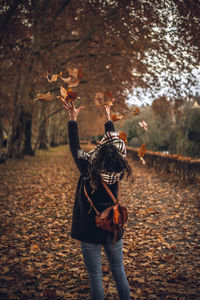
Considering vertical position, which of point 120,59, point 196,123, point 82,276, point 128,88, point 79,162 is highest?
point 120,59

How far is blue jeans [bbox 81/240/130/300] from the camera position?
2.16 m

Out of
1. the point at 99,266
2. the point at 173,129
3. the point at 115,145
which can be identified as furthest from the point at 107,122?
the point at 173,129

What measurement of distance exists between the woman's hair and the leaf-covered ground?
1.96 meters

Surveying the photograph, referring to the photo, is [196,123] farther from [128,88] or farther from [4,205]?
[4,205]

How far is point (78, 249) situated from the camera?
4.63 meters

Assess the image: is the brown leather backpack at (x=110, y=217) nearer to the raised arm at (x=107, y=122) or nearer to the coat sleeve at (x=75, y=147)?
the coat sleeve at (x=75, y=147)

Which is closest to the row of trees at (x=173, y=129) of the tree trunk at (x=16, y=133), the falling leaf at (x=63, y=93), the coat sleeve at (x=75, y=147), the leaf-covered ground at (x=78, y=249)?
the leaf-covered ground at (x=78, y=249)

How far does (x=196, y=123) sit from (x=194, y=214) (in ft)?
49.6

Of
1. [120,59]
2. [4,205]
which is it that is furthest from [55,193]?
[120,59]

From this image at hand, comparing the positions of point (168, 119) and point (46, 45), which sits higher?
point (46, 45)

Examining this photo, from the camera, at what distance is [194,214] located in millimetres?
6789

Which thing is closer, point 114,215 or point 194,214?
point 114,215

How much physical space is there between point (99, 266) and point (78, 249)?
259 cm

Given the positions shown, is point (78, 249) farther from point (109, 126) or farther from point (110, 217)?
point (109, 126)
